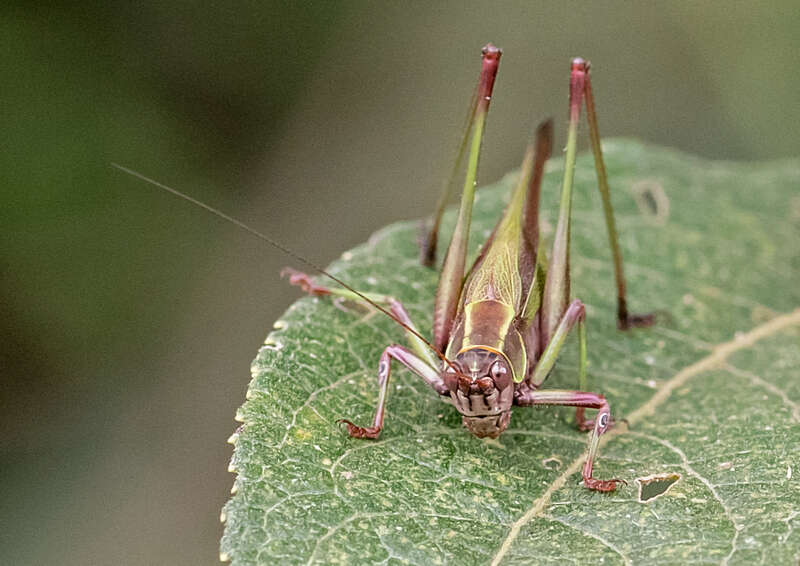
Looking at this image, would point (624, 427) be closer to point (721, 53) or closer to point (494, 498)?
point (494, 498)

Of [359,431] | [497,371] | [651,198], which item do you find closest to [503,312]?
[497,371]

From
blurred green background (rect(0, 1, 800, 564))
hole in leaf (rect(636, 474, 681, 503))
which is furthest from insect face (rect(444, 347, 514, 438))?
blurred green background (rect(0, 1, 800, 564))

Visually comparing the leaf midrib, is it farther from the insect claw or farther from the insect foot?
the insect claw

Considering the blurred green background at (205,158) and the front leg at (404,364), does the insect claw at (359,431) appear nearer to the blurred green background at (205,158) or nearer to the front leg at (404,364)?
the front leg at (404,364)

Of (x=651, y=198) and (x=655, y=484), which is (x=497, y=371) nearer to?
(x=655, y=484)

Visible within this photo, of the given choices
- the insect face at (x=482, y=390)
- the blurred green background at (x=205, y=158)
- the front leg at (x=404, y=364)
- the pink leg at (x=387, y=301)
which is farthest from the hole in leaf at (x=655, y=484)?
the blurred green background at (x=205, y=158)

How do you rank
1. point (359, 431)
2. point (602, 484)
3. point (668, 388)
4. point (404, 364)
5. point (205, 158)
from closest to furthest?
point (602, 484), point (359, 431), point (404, 364), point (668, 388), point (205, 158)
